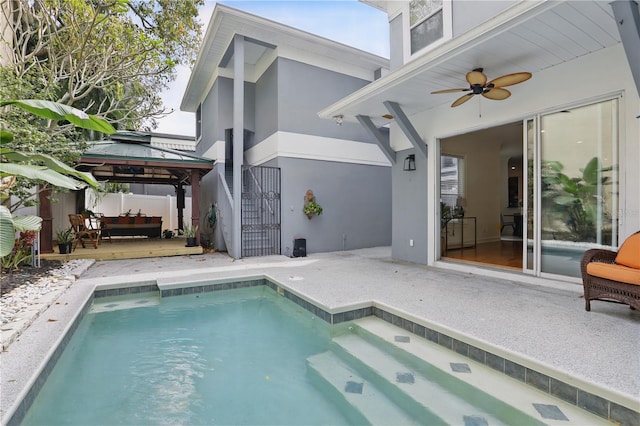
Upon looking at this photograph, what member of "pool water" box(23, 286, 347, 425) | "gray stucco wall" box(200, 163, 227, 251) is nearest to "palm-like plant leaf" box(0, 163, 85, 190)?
"pool water" box(23, 286, 347, 425)

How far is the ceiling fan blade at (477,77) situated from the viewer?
403 cm

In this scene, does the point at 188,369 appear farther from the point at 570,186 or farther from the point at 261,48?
the point at 261,48

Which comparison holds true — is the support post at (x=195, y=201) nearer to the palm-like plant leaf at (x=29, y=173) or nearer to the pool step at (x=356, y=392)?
the palm-like plant leaf at (x=29, y=173)

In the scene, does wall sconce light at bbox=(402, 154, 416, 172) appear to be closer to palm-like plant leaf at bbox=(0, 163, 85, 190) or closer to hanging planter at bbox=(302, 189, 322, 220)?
hanging planter at bbox=(302, 189, 322, 220)

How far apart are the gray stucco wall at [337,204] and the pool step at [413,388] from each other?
17.3ft

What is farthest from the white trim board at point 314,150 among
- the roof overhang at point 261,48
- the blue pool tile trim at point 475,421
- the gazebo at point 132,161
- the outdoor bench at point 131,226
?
the blue pool tile trim at point 475,421

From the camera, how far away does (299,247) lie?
807 cm

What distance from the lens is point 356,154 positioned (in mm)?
9430

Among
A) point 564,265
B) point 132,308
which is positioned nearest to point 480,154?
point 564,265

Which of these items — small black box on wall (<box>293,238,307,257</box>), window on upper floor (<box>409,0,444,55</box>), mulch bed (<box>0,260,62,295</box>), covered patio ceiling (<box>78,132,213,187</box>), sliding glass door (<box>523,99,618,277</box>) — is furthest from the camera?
small black box on wall (<box>293,238,307,257</box>)

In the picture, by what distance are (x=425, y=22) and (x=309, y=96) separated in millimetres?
3507

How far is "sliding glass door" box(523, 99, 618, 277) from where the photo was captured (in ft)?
13.2

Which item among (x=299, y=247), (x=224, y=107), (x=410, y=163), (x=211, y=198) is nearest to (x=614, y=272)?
(x=410, y=163)

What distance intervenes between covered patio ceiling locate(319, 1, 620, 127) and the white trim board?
10.4ft
